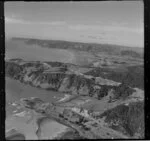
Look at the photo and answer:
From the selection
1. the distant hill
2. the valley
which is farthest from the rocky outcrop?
the distant hill

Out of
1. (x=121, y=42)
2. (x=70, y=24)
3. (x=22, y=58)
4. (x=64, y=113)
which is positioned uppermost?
(x=70, y=24)

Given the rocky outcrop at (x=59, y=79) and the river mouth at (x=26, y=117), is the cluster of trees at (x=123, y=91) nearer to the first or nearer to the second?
the rocky outcrop at (x=59, y=79)

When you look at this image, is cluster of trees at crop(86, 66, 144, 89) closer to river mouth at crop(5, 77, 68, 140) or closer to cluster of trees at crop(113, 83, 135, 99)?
cluster of trees at crop(113, 83, 135, 99)

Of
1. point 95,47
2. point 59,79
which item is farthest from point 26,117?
point 95,47

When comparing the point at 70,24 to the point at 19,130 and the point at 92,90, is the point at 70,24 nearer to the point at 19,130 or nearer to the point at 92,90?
the point at 92,90

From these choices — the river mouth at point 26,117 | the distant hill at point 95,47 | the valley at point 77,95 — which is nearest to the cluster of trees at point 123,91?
the valley at point 77,95

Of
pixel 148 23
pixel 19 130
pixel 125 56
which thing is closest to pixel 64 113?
pixel 19 130

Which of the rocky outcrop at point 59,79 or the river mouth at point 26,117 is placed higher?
the rocky outcrop at point 59,79

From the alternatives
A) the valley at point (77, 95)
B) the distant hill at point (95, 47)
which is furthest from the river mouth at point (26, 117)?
the distant hill at point (95, 47)

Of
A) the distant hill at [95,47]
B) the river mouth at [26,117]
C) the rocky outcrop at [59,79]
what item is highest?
the distant hill at [95,47]
